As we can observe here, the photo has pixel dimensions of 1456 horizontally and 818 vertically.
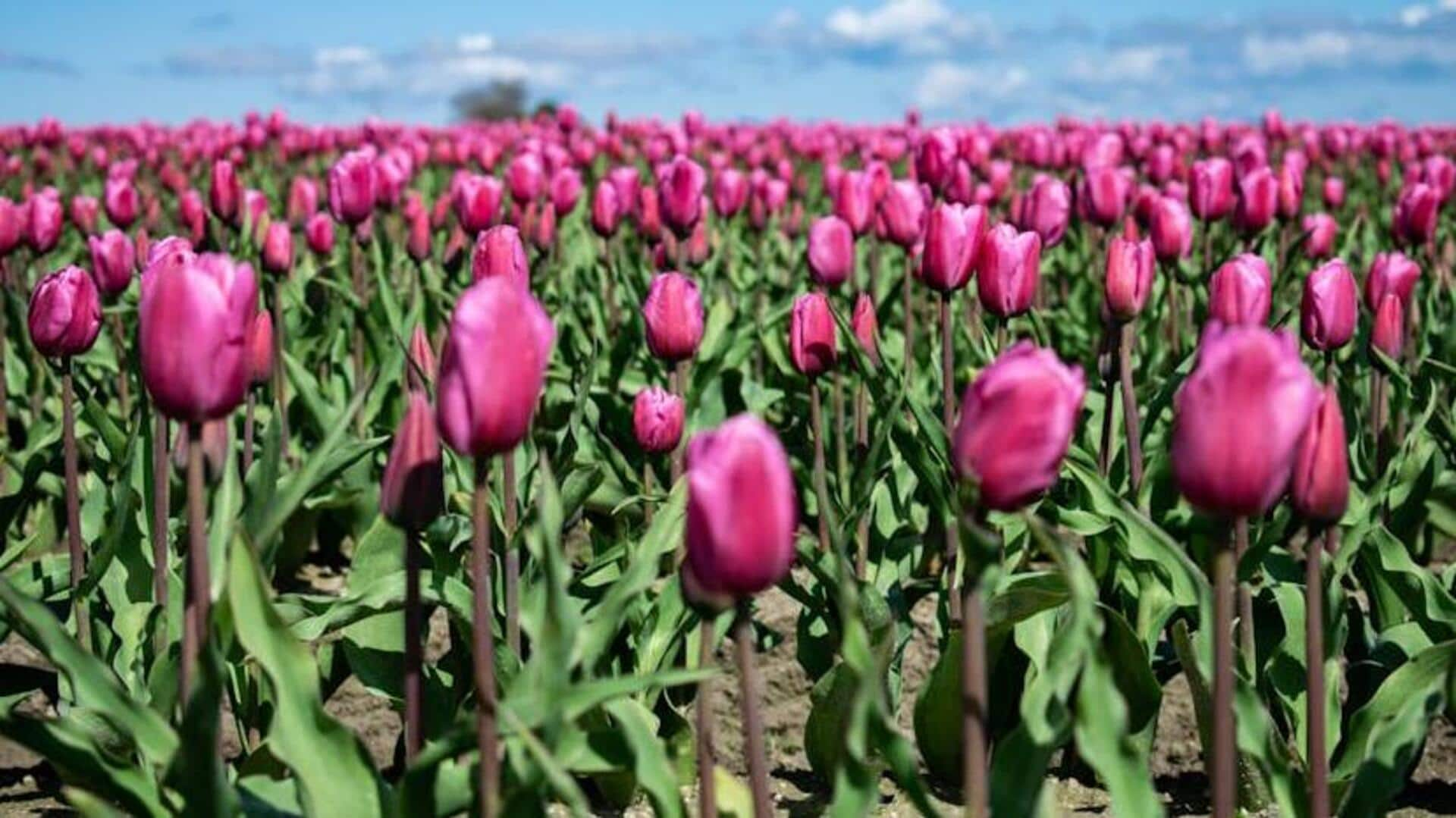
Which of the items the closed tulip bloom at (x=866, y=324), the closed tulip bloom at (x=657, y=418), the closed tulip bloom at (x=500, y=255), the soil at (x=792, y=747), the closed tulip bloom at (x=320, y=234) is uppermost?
the closed tulip bloom at (x=500, y=255)

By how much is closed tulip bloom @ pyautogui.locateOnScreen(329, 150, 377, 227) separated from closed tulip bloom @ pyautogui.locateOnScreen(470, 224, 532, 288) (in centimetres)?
206

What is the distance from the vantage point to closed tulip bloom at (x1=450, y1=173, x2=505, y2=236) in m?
4.87

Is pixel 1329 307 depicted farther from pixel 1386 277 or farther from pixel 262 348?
pixel 262 348

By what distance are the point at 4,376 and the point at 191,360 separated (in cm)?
388

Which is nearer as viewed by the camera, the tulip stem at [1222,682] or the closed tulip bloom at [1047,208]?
the tulip stem at [1222,682]

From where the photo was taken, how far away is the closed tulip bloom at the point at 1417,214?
509 centimetres

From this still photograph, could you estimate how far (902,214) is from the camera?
186 inches

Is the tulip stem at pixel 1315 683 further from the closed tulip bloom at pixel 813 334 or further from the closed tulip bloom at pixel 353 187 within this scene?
the closed tulip bloom at pixel 353 187

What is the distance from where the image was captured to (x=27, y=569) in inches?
142

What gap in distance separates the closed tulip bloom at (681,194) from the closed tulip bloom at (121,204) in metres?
2.06

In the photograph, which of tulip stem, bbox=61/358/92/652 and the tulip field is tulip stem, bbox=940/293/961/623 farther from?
tulip stem, bbox=61/358/92/652

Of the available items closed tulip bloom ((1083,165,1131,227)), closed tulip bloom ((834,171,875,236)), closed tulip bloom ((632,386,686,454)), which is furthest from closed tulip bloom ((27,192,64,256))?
closed tulip bloom ((1083,165,1131,227))

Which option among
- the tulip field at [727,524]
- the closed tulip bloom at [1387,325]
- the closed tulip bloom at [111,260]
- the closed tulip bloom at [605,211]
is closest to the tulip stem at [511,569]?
the tulip field at [727,524]

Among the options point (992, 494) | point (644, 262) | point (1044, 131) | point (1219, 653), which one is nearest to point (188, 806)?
point (992, 494)
